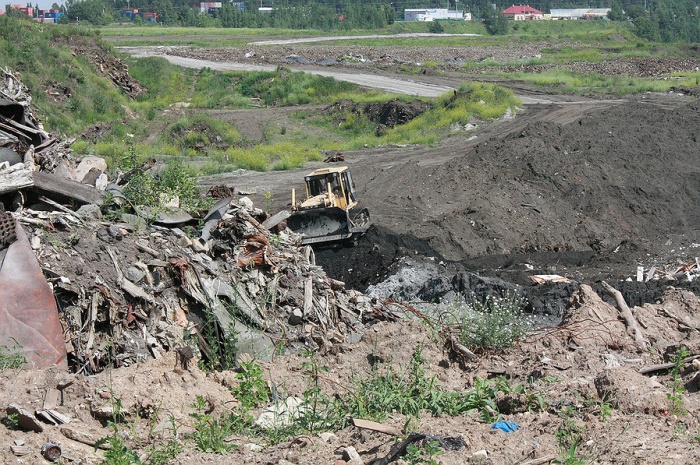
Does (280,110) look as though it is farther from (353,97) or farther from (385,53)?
(385,53)

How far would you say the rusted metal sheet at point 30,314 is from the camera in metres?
9.23

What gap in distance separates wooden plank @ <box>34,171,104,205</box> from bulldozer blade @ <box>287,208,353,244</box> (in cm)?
742

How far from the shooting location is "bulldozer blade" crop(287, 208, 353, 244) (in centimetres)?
1933

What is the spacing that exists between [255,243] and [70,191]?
2.69m

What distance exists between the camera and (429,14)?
487 ft

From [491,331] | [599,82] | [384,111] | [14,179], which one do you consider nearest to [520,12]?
[599,82]

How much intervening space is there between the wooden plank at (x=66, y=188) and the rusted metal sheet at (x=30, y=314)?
2.17m

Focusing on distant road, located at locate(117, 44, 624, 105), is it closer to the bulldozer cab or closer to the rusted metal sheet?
the bulldozer cab

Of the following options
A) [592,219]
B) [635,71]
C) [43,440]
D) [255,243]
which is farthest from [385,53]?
[43,440]

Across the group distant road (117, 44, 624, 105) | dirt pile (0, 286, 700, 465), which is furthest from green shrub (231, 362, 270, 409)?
distant road (117, 44, 624, 105)

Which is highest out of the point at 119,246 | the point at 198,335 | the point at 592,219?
the point at 119,246

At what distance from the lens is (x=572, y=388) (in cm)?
853

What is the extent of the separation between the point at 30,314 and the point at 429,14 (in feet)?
477

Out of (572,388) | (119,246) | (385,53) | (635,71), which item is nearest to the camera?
(572,388)
